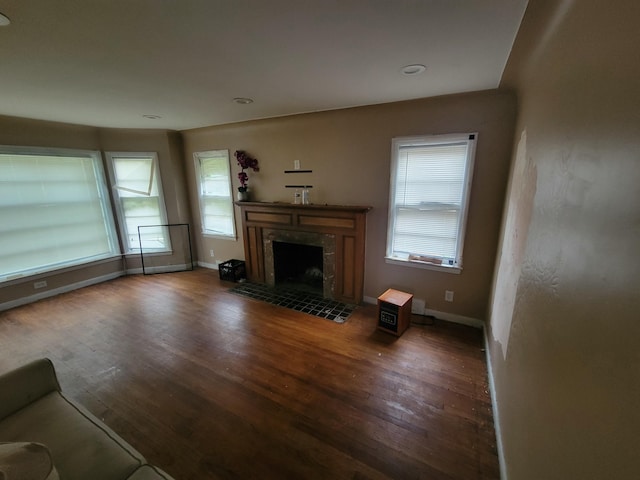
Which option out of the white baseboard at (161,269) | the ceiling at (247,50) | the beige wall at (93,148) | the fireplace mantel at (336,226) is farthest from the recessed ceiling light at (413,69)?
the white baseboard at (161,269)

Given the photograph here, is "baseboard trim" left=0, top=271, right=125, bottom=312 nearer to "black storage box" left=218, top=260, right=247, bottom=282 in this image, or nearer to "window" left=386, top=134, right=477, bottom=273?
"black storage box" left=218, top=260, right=247, bottom=282

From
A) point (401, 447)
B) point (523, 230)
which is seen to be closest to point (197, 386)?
point (401, 447)

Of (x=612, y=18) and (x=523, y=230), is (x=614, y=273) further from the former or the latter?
(x=523, y=230)

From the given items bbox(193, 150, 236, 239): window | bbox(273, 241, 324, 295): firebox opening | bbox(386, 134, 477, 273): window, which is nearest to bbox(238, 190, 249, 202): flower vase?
bbox(193, 150, 236, 239): window

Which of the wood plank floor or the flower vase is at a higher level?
the flower vase

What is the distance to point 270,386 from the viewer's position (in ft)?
6.61

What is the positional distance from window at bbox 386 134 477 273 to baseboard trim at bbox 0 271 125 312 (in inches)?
177

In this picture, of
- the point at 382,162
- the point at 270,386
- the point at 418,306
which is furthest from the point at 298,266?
the point at 270,386

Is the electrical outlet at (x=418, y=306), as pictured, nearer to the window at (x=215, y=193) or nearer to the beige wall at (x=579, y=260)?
the beige wall at (x=579, y=260)

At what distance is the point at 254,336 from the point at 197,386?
70cm

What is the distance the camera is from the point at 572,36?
1.04 m

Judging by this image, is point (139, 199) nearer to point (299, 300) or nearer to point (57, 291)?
point (57, 291)

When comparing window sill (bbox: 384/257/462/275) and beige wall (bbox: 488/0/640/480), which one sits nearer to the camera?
beige wall (bbox: 488/0/640/480)

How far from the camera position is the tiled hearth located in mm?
3086
